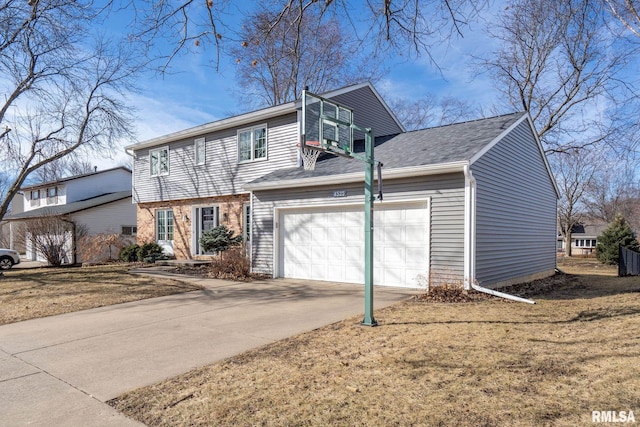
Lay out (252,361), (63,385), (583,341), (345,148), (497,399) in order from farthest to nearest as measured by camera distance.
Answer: (345,148) → (583,341) → (252,361) → (63,385) → (497,399)

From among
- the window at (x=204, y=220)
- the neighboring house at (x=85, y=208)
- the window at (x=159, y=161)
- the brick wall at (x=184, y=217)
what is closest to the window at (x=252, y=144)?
the brick wall at (x=184, y=217)

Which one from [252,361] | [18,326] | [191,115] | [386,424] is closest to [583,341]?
[386,424]

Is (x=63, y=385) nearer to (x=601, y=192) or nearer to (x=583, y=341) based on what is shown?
(x=583, y=341)

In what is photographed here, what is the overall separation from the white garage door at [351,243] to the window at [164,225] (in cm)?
788

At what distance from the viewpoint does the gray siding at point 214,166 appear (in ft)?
45.0

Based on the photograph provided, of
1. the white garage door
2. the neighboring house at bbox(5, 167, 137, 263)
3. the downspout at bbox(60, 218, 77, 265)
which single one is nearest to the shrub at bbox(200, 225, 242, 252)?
the white garage door

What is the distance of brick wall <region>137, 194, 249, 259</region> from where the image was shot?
49.9ft

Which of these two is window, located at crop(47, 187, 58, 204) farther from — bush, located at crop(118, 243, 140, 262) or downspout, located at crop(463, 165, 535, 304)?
downspout, located at crop(463, 165, 535, 304)

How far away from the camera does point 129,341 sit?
18.6 feet

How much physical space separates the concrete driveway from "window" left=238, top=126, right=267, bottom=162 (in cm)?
631

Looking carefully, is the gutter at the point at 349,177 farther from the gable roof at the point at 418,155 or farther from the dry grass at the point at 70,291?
the dry grass at the point at 70,291

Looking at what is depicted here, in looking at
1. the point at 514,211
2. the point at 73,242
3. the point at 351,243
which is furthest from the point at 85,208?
the point at 514,211

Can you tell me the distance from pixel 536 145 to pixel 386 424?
12409 millimetres

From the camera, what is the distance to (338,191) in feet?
36.0
